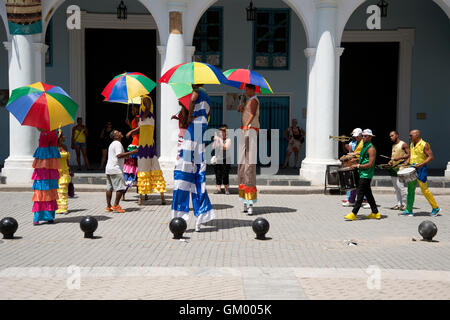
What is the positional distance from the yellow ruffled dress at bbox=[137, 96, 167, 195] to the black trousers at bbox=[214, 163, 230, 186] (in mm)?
2266

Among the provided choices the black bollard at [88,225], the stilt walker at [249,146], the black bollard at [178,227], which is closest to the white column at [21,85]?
the stilt walker at [249,146]

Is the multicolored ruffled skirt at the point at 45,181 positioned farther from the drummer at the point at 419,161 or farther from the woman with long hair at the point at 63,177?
the drummer at the point at 419,161

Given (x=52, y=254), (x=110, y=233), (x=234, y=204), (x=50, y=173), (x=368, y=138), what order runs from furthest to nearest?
(x=234, y=204)
(x=368, y=138)
(x=50, y=173)
(x=110, y=233)
(x=52, y=254)

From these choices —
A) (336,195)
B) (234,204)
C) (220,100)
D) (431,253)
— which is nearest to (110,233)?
(234,204)

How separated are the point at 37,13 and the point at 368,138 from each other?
30.2 feet

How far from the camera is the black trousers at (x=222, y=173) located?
1280cm

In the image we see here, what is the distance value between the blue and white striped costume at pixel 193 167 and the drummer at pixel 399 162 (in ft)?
13.8

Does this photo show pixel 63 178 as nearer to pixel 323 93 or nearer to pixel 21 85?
pixel 21 85

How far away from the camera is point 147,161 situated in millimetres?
10719

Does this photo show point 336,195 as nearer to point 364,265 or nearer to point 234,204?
point 234,204

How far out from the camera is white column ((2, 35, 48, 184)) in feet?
45.5

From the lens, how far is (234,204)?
1136 centimetres

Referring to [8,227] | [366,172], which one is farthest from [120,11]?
[8,227]

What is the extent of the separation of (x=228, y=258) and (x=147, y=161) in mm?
4578
